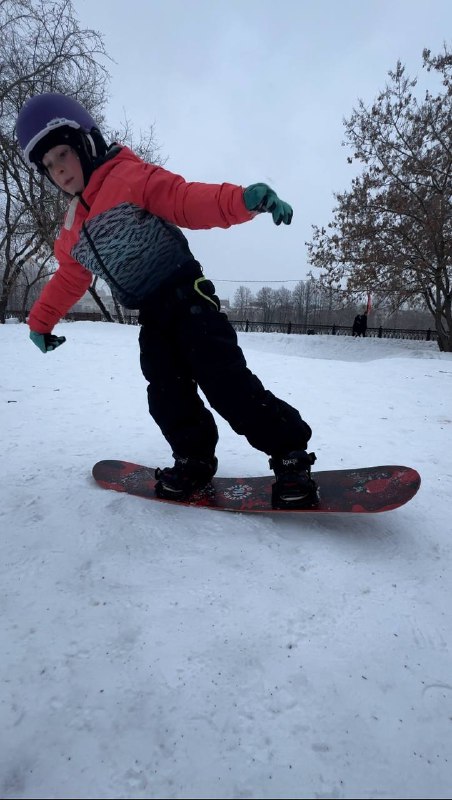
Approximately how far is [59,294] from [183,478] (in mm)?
1090

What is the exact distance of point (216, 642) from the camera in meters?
1.07

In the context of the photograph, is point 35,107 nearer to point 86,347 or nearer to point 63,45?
point 86,347

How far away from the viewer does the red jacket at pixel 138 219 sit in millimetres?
1528

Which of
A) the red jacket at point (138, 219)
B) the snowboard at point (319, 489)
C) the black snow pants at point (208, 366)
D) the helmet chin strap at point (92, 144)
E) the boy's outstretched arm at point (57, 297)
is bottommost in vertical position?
the snowboard at point (319, 489)

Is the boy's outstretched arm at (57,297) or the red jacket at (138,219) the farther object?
the boy's outstretched arm at (57,297)

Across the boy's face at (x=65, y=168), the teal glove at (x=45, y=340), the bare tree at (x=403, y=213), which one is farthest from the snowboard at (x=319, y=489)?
the bare tree at (x=403, y=213)

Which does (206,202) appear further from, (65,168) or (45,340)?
(45,340)

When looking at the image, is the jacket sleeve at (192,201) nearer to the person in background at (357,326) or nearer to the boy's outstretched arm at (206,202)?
the boy's outstretched arm at (206,202)

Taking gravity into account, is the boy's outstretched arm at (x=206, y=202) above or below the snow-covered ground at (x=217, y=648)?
above

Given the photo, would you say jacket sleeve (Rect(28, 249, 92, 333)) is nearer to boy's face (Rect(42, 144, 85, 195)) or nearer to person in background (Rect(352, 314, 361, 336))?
boy's face (Rect(42, 144, 85, 195))

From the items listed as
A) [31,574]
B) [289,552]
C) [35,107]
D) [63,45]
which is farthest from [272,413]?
[63,45]

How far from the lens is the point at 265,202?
1.42m

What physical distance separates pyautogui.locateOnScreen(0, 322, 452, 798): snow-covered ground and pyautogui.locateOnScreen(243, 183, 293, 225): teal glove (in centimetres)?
116

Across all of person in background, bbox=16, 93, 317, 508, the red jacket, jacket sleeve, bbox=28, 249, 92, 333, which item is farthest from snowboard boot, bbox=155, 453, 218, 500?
jacket sleeve, bbox=28, 249, 92, 333
